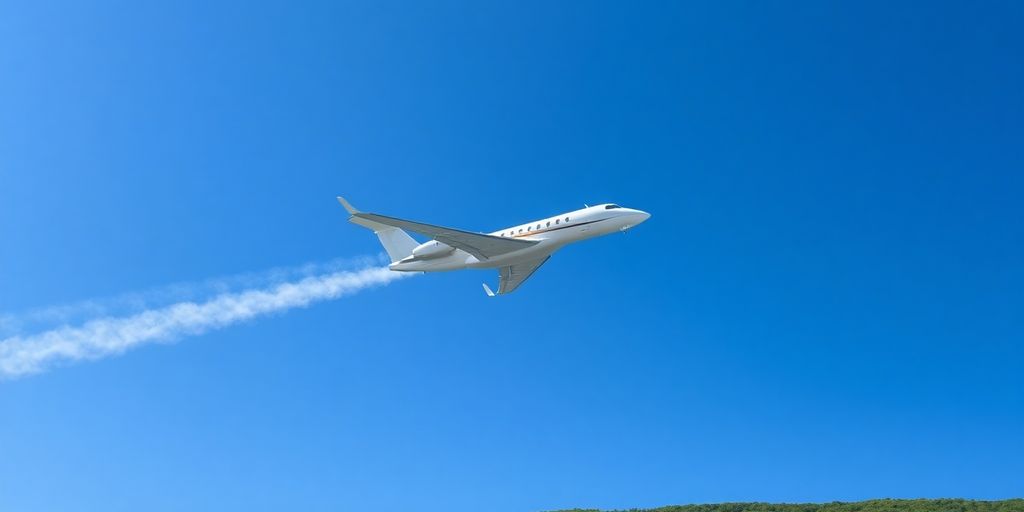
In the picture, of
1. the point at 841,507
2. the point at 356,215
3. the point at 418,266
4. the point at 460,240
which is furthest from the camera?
the point at 841,507

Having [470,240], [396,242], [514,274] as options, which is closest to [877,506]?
[514,274]

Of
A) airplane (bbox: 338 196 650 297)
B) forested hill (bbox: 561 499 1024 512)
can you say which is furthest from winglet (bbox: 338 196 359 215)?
forested hill (bbox: 561 499 1024 512)

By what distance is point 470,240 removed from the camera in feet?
238

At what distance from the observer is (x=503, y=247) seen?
74500mm

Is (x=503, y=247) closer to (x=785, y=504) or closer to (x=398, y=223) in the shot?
(x=398, y=223)

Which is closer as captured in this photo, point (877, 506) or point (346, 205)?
point (346, 205)

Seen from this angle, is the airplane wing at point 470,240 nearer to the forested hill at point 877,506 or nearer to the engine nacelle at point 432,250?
the engine nacelle at point 432,250

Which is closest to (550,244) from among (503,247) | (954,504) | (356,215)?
(503,247)

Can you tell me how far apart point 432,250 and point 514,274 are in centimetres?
1018

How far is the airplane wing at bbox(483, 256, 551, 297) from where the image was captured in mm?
81125

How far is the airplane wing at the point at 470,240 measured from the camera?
70.1m

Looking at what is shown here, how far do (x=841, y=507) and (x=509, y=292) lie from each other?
41.7 m

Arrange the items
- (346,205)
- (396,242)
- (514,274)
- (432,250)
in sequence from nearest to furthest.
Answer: (346,205) < (432,250) < (514,274) < (396,242)

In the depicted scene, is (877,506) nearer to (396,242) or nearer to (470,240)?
(470,240)
